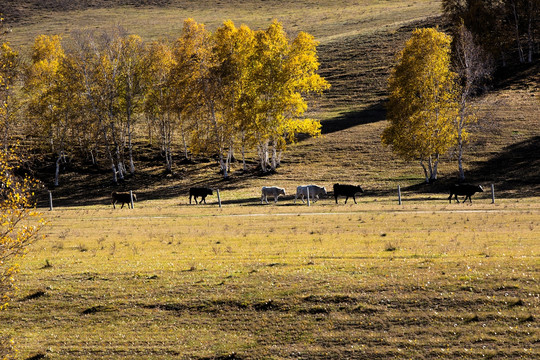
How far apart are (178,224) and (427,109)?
33213 mm

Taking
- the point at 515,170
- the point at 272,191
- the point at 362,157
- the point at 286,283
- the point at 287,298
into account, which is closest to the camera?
the point at 287,298

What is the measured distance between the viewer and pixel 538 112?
77375 millimetres

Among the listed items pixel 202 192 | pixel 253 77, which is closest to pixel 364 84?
pixel 253 77

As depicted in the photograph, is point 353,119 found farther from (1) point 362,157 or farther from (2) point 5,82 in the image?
(2) point 5,82

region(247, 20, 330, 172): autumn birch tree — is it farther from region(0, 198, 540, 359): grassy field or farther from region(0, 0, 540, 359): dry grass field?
region(0, 198, 540, 359): grassy field

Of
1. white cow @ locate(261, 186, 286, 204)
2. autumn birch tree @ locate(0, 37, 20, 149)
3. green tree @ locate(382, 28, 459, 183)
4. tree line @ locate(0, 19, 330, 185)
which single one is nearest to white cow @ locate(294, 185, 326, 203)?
white cow @ locate(261, 186, 286, 204)

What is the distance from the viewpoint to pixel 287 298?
17891 mm

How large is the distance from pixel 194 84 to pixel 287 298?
163 ft

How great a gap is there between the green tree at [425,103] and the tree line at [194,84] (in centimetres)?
1026

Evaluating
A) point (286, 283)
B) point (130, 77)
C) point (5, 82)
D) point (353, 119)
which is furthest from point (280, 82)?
point (286, 283)

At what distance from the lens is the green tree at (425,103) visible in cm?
5500

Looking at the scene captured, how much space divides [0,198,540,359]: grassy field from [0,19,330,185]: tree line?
37.9 metres

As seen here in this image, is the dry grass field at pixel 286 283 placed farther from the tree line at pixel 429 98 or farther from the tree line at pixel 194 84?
the tree line at pixel 194 84

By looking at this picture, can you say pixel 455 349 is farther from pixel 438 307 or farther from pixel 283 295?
pixel 283 295
